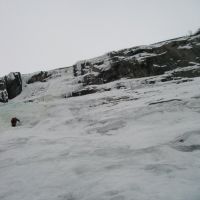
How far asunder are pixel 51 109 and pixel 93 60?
966 centimetres

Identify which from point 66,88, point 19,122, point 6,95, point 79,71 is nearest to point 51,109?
point 19,122

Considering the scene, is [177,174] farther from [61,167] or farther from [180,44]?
[180,44]

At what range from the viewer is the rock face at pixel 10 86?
2431cm

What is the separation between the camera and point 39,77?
2591 centimetres

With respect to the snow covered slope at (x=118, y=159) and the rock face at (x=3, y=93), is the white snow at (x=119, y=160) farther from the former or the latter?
the rock face at (x=3, y=93)

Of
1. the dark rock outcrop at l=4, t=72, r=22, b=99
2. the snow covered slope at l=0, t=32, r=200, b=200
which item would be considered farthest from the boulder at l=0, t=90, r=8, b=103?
the snow covered slope at l=0, t=32, r=200, b=200

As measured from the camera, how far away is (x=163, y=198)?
3.27m

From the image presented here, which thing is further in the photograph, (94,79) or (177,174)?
(94,79)

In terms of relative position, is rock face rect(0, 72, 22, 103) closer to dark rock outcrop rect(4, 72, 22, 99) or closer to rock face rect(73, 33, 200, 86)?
dark rock outcrop rect(4, 72, 22, 99)

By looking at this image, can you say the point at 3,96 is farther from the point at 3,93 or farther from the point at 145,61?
the point at 145,61

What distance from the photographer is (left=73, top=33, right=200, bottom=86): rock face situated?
20625 mm

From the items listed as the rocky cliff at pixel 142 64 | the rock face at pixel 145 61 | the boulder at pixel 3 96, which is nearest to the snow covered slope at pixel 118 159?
the rocky cliff at pixel 142 64

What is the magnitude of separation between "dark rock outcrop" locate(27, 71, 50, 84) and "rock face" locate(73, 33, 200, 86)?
4.56 meters

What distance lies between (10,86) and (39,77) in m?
2.97
